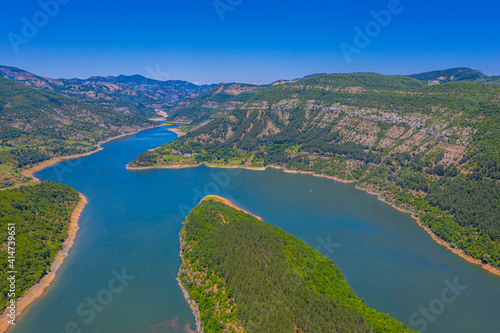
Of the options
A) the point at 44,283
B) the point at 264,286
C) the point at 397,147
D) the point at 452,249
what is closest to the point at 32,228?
the point at 44,283

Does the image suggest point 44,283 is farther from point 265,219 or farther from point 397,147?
point 397,147

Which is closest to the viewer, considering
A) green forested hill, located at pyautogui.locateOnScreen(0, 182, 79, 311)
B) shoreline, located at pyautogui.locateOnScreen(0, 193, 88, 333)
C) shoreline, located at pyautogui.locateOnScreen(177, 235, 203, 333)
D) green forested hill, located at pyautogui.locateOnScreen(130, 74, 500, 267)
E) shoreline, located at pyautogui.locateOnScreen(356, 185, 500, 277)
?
shoreline, located at pyautogui.locateOnScreen(177, 235, 203, 333)

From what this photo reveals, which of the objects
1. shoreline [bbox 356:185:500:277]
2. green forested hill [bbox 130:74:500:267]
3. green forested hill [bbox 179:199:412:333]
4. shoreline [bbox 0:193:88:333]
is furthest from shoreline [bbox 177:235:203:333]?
green forested hill [bbox 130:74:500:267]

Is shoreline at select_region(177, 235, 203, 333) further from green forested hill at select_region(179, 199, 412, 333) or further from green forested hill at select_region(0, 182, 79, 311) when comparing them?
green forested hill at select_region(0, 182, 79, 311)

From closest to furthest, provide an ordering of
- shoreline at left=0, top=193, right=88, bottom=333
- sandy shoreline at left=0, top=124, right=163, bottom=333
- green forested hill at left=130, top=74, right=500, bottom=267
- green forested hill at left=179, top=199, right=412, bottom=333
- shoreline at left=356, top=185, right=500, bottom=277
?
green forested hill at left=179, top=199, right=412, bottom=333 → shoreline at left=0, top=193, right=88, bottom=333 → sandy shoreline at left=0, top=124, right=163, bottom=333 → shoreline at left=356, top=185, right=500, bottom=277 → green forested hill at left=130, top=74, right=500, bottom=267

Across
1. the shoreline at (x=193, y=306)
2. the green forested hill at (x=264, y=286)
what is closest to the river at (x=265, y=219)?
the shoreline at (x=193, y=306)
